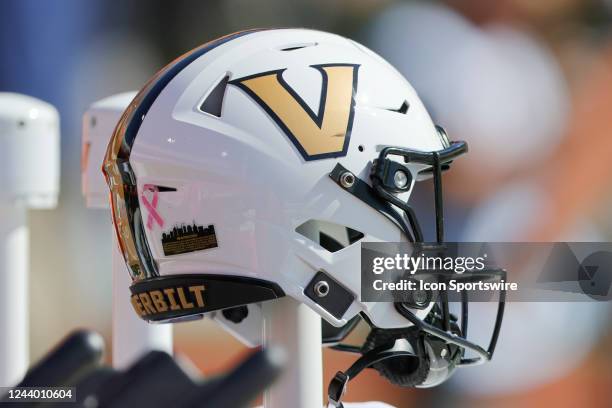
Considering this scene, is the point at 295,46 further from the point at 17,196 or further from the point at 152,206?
the point at 17,196

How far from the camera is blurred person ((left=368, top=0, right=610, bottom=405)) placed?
8.18ft

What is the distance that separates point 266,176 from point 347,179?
0.31 ft

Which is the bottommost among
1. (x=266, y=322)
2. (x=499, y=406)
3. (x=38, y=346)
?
(x=499, y=406)

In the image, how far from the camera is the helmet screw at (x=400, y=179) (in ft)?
3.64

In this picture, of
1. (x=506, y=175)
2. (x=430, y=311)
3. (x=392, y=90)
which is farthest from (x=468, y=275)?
(x=506, y=175)

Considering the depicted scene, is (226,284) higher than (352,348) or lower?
higher

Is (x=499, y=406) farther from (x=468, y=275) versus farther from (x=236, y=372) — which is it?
(x=236, y=372)

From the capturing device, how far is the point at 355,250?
3.63 ft

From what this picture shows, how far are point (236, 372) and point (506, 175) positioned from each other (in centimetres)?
214

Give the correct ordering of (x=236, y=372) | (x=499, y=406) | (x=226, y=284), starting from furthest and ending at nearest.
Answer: (x=499, y=406) → (x=226, y=284) → (x=236, y=372)

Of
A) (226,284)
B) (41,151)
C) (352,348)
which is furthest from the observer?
(41,151)

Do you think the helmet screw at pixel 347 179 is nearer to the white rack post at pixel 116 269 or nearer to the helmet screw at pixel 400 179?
the helmet screw at pixel 400 179

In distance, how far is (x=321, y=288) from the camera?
3.57ft

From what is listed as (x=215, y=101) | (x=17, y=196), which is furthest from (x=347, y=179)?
(x=17, y=196)
